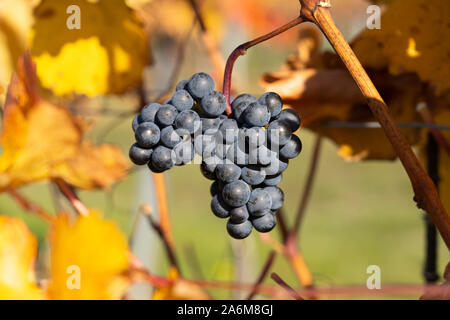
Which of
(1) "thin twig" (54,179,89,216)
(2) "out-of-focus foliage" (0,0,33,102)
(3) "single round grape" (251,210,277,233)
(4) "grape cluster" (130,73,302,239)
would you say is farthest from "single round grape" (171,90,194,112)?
(2) "out-of-focus foliage" (0,0,33,102)

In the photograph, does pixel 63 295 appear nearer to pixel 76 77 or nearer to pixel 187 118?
pixel 187 118

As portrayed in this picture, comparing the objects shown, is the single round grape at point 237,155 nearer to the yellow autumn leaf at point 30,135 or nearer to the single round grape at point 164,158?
the single round grape at point 164,158

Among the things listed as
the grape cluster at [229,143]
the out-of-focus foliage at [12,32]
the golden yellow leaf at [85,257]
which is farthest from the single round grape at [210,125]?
the out-of-focus foliage at [12,32]

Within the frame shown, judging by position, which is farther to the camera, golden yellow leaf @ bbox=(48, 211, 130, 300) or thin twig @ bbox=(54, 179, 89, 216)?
thin twig @ bbox=(54, 179, 89, 216)

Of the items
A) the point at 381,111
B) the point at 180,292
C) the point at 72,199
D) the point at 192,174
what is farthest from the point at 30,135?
the point at 192,174

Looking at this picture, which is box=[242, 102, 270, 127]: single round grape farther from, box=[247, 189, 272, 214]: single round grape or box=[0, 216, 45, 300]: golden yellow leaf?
box=[0, 216, 45, 300]: golden yellow leaf
